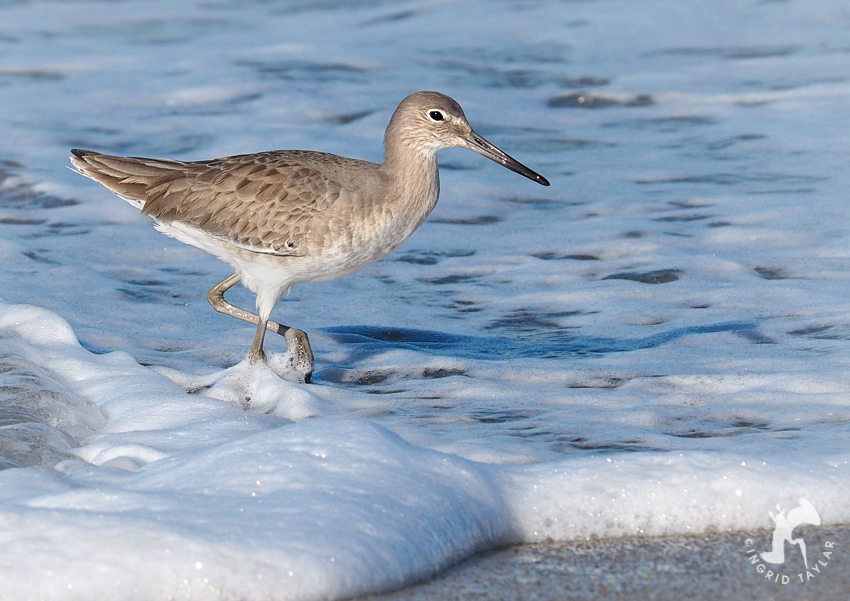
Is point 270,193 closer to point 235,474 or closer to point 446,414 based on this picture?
point 446,414

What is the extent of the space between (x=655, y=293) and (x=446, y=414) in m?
2.24

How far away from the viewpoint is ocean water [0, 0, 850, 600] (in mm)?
3666

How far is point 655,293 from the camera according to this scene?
6.96 meters

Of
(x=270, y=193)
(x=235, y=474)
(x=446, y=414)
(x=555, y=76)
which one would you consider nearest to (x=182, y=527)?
(x=235, y=474)

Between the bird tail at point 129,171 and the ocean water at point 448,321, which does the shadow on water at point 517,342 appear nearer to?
the ocean water at point 448,321


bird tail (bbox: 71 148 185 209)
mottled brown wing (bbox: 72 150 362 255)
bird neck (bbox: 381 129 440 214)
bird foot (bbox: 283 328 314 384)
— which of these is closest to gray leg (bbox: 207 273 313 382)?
bird foot (bbox: 283 328 314 384)

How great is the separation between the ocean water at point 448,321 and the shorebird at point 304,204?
0.44 meters

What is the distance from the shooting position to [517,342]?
249 inches

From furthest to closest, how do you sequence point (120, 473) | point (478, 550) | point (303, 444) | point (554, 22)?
point (554, 22) → point (120, 473) → point (303, 444) → point (478, 550)

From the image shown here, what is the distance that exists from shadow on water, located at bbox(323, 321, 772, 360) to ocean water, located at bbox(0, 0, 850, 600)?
1.1 inches

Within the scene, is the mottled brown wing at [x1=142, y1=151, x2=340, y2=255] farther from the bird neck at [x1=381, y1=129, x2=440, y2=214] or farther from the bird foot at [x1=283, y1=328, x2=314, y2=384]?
the bird foot at [x1=283, y1=328, x2=314, y2=384]

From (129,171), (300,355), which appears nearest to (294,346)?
(300,355)

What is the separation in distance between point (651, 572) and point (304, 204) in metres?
2.86

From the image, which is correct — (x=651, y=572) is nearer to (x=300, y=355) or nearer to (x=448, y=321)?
(x=300, y=355)
